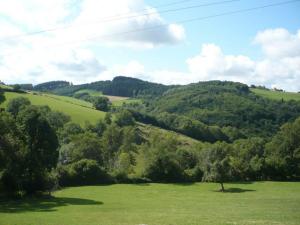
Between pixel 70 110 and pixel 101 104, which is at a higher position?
pixel 101 104

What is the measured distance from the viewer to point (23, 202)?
47.5m

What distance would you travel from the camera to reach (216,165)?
77125 mm

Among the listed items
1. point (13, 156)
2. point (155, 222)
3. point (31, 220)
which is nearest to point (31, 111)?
point (13, 156)

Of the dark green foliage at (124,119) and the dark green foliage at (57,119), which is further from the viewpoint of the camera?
the dark green foliage at (124,119)

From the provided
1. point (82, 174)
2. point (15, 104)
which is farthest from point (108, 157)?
point (15, 104)

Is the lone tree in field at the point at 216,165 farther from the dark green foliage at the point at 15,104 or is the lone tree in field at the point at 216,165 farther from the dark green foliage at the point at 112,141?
the dark green foliage at the point at 15,104

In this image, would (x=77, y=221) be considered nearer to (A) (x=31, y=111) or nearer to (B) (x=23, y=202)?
(B) (x=23, y=202)

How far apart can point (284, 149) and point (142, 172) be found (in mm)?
36884

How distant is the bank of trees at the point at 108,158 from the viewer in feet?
172

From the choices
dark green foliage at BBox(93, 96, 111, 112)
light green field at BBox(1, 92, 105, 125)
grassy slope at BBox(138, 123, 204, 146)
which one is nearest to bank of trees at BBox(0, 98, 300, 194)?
light green field at BBox(1, 92, 105, 125)

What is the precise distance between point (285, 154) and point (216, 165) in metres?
26.8

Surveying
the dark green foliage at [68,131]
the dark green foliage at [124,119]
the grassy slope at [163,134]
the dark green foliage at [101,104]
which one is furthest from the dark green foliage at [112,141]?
the dark green foliage at [101,104]

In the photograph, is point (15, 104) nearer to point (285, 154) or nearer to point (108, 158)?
point (108, 158)

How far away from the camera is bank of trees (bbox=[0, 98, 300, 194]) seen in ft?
172
